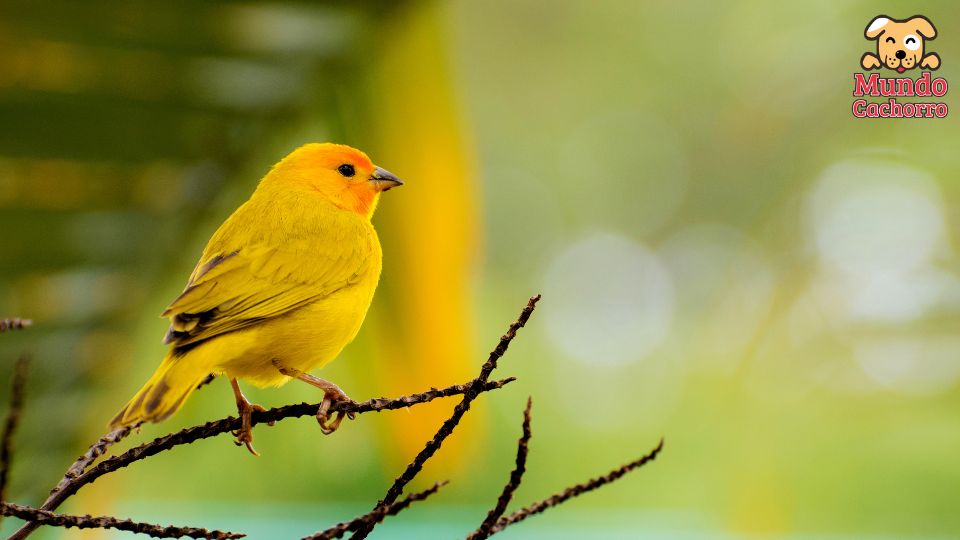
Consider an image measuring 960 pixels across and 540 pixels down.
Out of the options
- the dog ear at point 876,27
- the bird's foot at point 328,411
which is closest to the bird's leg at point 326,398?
the bird's foot at point 328,411

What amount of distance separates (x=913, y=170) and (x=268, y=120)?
14.3ft

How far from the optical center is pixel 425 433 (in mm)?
861

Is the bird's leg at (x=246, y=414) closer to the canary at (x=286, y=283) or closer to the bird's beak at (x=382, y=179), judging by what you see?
the canary at (x=286, y=283)

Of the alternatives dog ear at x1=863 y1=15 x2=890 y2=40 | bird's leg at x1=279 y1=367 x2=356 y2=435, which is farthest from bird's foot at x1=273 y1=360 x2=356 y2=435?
dog ear at x1=863 y1=15 x2=890 y2=40

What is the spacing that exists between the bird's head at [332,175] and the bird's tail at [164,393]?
0.25 meters

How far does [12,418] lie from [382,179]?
1.54ft

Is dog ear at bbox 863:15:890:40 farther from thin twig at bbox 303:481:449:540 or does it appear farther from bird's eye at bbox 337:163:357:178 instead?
thin twig at bbox 303:481:449:540

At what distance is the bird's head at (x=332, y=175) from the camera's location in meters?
0.78

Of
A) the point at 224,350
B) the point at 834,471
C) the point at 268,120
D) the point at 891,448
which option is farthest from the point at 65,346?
the point at 834,471

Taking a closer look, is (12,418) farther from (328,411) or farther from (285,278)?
(285,278)

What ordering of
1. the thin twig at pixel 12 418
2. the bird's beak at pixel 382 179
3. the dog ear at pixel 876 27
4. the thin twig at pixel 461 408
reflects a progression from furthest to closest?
the dog ear at pixel 876 27, the bird's beak at pixel 382 179, the thin twig at pixel 461 408, the thin twig at pixel 12 418

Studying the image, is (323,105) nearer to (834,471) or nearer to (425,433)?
(425,433)

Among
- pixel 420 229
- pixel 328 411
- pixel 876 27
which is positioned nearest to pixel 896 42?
pixel 876 27

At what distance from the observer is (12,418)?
1.12ft
